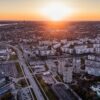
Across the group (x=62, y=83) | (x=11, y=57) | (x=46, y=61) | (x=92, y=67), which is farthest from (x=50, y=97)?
(x=11, y=57)

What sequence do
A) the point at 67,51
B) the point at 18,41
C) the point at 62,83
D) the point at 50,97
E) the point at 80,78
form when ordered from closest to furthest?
the point at 50,97 < the point at 62,83 < the point at 80,78 < the point at 67,51 < the point at 18,41

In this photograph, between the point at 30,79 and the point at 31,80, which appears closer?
the point at 31,80

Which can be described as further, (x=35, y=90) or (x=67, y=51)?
(x=67, y=51)

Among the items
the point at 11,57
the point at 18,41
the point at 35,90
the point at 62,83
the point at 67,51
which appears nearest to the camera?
the point at 35,90

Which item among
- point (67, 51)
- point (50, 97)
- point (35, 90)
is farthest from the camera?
point (67, 51)

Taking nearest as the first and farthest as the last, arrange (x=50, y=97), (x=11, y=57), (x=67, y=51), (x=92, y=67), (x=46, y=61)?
(x=50, y=97) → (x=92, y=67) → (x=46, y=61) → (x=11, y=57) → (x=67, y=51)

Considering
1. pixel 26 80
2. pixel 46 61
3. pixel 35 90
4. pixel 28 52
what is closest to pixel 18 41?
pixel 28 52

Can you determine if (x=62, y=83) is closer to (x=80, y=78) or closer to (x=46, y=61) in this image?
(x=80, y=78)

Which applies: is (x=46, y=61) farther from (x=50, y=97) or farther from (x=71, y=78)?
(x=50, y=97)

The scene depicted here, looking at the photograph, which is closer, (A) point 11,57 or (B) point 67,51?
(A) point 11,57
